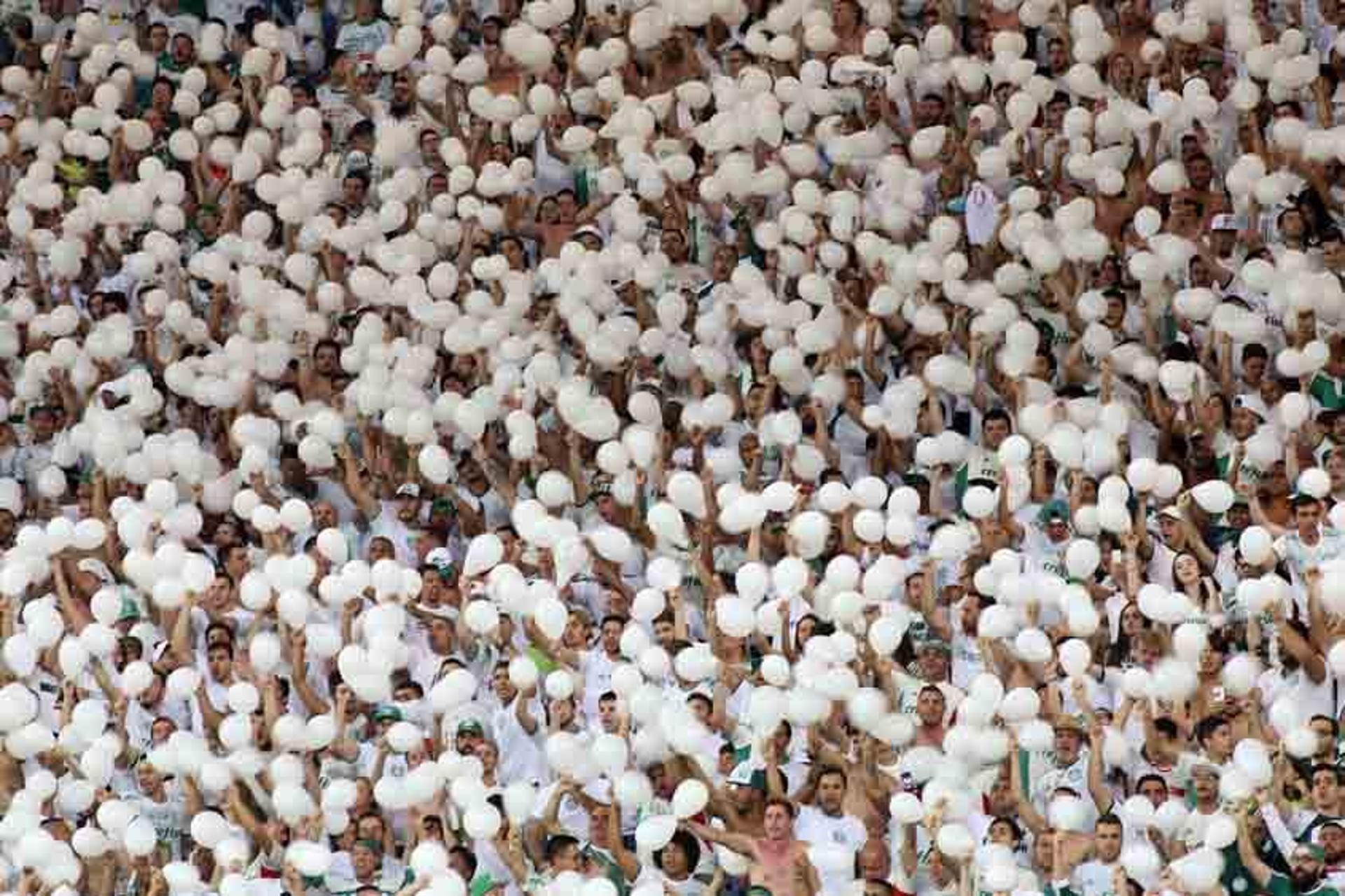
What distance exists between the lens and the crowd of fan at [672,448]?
6750 mm

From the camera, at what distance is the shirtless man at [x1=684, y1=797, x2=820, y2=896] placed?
665 centimetres

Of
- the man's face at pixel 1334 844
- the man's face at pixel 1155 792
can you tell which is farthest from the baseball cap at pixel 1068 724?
the man's face at pixel 1334 844

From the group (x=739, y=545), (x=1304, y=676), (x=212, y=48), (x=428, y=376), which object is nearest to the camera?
(x=1304, y=676)

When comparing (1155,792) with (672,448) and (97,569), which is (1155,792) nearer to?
(672,448)

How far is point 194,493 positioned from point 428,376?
64 cm

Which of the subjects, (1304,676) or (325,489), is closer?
(1304,676)

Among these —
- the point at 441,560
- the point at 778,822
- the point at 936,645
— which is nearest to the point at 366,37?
the point at 441,560

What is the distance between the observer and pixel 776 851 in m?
6.69

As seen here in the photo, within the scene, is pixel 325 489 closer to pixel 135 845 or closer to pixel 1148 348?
pixel 135 845

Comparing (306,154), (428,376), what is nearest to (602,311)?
(428,376)

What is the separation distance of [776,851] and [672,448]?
1252 millimetres

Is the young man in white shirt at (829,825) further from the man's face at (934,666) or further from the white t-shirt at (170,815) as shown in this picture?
the white t-shirt at (170,815)

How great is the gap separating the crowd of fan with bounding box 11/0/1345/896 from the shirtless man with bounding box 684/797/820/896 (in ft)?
0.03

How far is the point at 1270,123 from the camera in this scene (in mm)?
7742
